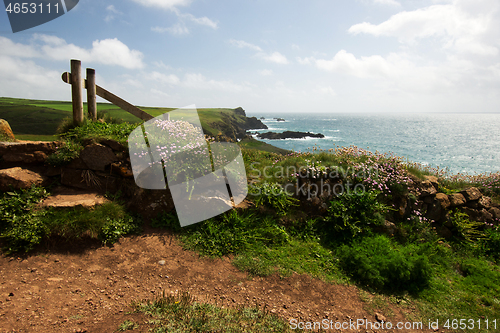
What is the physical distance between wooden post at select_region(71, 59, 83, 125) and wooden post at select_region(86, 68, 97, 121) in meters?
0.28

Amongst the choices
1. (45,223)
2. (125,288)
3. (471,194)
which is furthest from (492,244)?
(45,223)

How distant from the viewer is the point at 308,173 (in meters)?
6.41

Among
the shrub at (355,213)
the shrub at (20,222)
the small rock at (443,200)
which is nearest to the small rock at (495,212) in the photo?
the small rock at (443,200)

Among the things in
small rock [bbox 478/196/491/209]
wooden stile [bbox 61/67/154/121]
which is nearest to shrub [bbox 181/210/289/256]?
wooden stile [bbox 61/67/154/121]

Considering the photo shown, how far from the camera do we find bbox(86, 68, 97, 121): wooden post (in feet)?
21.0

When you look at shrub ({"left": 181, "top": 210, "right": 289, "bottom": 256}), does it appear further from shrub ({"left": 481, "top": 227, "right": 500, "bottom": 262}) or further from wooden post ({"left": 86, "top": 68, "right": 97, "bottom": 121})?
shrub ({"left": 481, "top": 227, "right": 500, "bottom": 262})

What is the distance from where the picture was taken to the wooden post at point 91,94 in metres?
6.39

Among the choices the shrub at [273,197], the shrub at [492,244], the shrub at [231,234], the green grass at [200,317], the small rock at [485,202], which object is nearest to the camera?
the green grass at [200,317]

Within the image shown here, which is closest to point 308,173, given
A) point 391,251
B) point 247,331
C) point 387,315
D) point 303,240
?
point 303,240

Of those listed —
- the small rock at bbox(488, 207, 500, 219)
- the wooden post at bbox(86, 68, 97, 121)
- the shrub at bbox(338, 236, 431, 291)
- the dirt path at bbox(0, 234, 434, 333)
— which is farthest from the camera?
→ the small rock at bbox(488, 207, 500, 219)

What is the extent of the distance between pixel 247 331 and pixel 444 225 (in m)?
7.32

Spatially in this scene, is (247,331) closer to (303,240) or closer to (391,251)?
(303,240)

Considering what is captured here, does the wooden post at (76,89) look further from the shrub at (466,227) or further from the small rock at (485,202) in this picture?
the small rock at (485,202)

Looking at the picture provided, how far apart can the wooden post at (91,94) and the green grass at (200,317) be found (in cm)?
567
